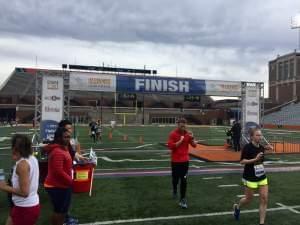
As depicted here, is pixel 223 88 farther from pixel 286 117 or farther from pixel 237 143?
pixel 286 117

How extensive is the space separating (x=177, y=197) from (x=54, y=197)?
14.4 feet

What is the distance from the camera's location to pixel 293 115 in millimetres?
71375

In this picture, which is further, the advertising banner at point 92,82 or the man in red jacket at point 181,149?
the advertising banner at point 92,82

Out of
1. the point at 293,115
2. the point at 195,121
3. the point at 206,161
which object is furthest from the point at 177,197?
the point at 195,121

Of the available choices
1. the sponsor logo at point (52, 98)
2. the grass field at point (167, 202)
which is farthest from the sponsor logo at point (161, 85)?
the grass field at point (167, 202)

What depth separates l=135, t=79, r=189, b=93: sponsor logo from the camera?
19.5 meters

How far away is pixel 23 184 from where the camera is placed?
4.18 m

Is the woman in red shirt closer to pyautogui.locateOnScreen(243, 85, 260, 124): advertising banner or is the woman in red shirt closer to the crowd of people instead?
the crowd of people

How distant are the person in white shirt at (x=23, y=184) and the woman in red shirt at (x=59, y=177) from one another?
43.7 inches

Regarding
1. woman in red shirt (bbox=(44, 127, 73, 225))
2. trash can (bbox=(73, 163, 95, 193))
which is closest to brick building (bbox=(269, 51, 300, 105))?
trash can (bbox=(73, 163, 95, 193))

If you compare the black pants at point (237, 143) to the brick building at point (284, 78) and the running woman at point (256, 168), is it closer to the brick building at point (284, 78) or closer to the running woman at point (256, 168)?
the running woman at point (256, 168)

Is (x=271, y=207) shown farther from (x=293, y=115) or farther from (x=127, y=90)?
(x=293, y=115)

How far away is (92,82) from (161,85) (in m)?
3.29

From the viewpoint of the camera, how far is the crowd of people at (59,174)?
4238 millimetres
